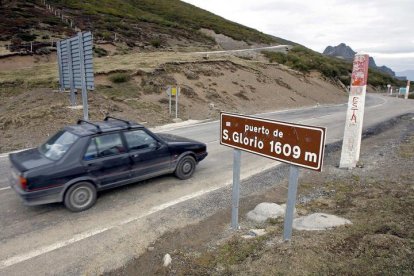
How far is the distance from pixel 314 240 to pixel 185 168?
391 centimetres

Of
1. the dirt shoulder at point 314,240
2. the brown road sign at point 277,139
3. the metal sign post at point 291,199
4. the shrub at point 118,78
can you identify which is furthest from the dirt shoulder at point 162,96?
the metal sign post at point 291,199

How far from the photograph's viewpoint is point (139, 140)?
6660mm

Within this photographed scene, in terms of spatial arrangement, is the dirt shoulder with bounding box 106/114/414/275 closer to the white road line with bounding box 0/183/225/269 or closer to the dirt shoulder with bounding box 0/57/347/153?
the white road line with bounding box 0/183/225/269

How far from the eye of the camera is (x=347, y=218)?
496 cm

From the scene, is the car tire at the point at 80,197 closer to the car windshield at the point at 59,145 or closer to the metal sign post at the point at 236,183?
the car windshield at the point at 59,145

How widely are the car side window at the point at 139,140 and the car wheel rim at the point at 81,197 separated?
1221mm

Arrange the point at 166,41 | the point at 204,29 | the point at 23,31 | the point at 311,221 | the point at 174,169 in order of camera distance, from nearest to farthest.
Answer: the point at 311,221 < the point at 174,169 < the point at 23,31 < the point at 166,41 < the point at 204,29

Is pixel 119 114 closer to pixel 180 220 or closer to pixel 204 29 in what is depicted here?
pixel 180 220

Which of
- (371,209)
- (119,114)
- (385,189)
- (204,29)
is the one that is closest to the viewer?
(371,209)

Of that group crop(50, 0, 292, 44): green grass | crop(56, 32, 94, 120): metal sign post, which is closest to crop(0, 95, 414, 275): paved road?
crop(56, 32, 94, 120): metal sign post

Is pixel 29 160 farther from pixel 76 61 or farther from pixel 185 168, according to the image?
pixel 76 61

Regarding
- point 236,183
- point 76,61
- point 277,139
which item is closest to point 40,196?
point 236,183

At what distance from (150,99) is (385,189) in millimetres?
16566

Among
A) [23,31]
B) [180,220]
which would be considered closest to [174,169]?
[180,220]
